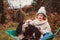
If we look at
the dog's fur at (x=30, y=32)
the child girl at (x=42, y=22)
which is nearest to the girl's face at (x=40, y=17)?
the child girl at (x=42, y=22)

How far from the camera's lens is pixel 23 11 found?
679cm

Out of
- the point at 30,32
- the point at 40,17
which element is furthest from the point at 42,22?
the point at 30,32

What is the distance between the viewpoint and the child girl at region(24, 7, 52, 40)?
6.73 m

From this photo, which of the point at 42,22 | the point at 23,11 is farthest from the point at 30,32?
the point at 23,11

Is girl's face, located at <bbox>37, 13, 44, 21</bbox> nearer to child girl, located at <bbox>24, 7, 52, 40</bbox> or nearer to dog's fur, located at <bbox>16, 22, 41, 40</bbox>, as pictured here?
child girl, located at <bbox>24, 7, 52, 40</bbox>

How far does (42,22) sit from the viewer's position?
22.1ft

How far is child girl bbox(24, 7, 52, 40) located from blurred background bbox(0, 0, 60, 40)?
0.06m

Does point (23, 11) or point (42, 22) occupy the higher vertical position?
point (23, 11)

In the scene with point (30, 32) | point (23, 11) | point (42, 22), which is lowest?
point (30, 32)

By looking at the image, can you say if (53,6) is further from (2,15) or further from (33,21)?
(2,15)

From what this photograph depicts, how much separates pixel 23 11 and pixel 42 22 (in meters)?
0.34

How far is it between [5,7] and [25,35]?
21.1 inches

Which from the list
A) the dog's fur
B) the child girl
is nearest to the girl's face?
the child girl

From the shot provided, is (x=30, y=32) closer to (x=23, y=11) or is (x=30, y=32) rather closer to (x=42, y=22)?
(x=42, y=22)
